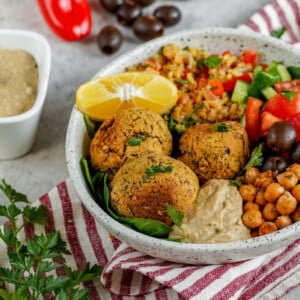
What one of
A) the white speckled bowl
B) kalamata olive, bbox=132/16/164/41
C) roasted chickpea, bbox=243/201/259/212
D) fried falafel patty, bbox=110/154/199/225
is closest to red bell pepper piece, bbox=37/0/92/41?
kalamata olive, bbox=132/16/164/41

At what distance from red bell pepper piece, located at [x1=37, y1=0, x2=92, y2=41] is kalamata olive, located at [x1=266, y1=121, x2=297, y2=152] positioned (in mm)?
1643

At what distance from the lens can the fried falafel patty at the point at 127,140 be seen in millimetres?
2957

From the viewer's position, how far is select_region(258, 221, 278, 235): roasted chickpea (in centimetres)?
274

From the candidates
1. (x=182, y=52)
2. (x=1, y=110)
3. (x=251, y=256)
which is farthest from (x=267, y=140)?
(x=1, y=110)

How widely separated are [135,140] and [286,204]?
68 cm

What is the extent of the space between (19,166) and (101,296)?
92 cm

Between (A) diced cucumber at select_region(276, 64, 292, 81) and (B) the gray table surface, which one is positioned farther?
(B) the gray table surface

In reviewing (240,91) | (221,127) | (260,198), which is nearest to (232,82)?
(240,91)

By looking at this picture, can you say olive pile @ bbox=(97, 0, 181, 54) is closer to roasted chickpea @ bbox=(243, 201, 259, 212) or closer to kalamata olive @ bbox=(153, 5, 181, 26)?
kalamata olive @ bbox=(153, 5, 181, 26)

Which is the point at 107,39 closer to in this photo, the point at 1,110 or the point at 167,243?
the point at 1,110

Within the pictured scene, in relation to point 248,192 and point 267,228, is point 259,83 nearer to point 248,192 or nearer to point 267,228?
point 248,192

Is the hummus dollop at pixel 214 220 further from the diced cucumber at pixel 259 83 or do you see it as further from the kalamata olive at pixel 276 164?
the diced cucumber at pixel 259 83

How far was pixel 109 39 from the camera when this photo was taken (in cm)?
402

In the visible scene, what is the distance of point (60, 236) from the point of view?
10.3 ft
